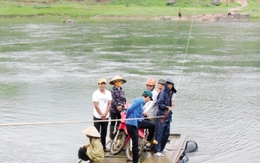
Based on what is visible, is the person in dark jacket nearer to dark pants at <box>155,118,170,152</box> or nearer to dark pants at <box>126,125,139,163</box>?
dark pants at <box>155,118,170,152</box>

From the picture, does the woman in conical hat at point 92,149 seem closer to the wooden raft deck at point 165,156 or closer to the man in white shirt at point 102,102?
the wooden raft deck at point 165,156

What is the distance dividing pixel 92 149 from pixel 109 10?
6905 centimetres

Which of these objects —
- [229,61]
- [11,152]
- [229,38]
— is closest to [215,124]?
[11,152]

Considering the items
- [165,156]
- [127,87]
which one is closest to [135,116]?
[165,156]

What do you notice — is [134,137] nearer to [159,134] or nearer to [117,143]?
[117,143]

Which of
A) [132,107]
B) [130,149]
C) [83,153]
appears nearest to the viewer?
[83,153]

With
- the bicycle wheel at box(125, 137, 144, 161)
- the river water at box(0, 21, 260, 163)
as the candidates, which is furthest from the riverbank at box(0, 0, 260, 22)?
the bicycle wheel at box(125, 137, 144, 161)

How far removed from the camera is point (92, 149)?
34.7ft

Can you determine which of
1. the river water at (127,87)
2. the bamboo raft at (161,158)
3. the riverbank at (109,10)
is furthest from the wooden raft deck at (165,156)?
the riverbank at (109,10)

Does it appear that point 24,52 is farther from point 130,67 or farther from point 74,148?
point 74,148

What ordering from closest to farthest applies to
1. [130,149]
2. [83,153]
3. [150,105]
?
[83,153] → [130,149] → [150,105]

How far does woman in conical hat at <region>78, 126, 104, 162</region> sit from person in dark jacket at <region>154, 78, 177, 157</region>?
1.58m

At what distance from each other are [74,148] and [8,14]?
65.1 meters

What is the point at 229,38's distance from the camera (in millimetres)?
43156
